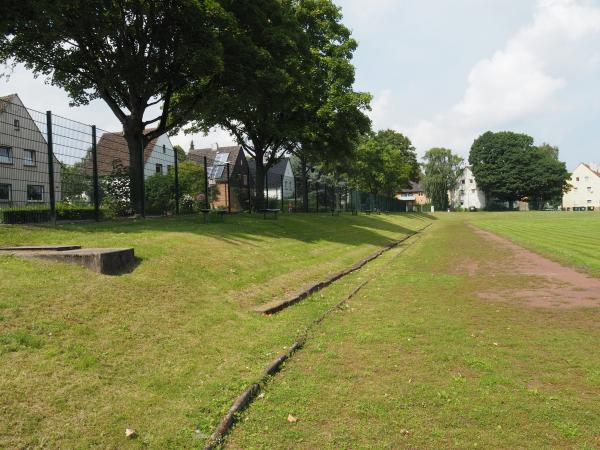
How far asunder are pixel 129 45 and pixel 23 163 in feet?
24.3

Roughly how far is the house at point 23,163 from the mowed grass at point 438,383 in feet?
28.3

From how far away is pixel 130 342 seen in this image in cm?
533

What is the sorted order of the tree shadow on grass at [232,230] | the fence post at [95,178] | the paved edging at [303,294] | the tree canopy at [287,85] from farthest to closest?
the tree canopy at [287,85], the fence post at [95,178], the tree shadow on grass at [232,230], the paved edging at [303,294]

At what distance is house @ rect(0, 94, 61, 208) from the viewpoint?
11.5m

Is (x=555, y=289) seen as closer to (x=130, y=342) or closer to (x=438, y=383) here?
(x=438, y=383)

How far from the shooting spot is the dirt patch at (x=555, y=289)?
29.8 feet

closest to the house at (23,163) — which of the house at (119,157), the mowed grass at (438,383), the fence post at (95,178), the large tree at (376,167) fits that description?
the fence post at (95,178)

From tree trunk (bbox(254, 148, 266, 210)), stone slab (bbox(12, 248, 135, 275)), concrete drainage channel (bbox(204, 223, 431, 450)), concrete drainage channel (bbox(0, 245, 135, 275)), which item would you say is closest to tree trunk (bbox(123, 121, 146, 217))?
concrete drainage channel (bbox(204, 223, 431, 450))

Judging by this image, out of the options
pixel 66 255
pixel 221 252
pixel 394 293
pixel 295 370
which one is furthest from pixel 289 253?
pixel 295 370

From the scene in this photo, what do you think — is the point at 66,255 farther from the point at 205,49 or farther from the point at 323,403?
the point at 205,49

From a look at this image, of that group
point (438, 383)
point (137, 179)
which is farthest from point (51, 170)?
point (438, 383)

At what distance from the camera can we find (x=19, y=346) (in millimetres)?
4516

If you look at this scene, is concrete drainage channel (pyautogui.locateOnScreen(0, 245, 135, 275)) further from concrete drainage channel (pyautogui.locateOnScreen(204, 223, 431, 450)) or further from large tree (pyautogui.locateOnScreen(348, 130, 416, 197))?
large tree (pyautogui.locateOnScreen(348, 130, 416, 197))

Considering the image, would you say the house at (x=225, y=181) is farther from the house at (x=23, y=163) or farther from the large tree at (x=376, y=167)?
the large tree at (x=376, y=167)
